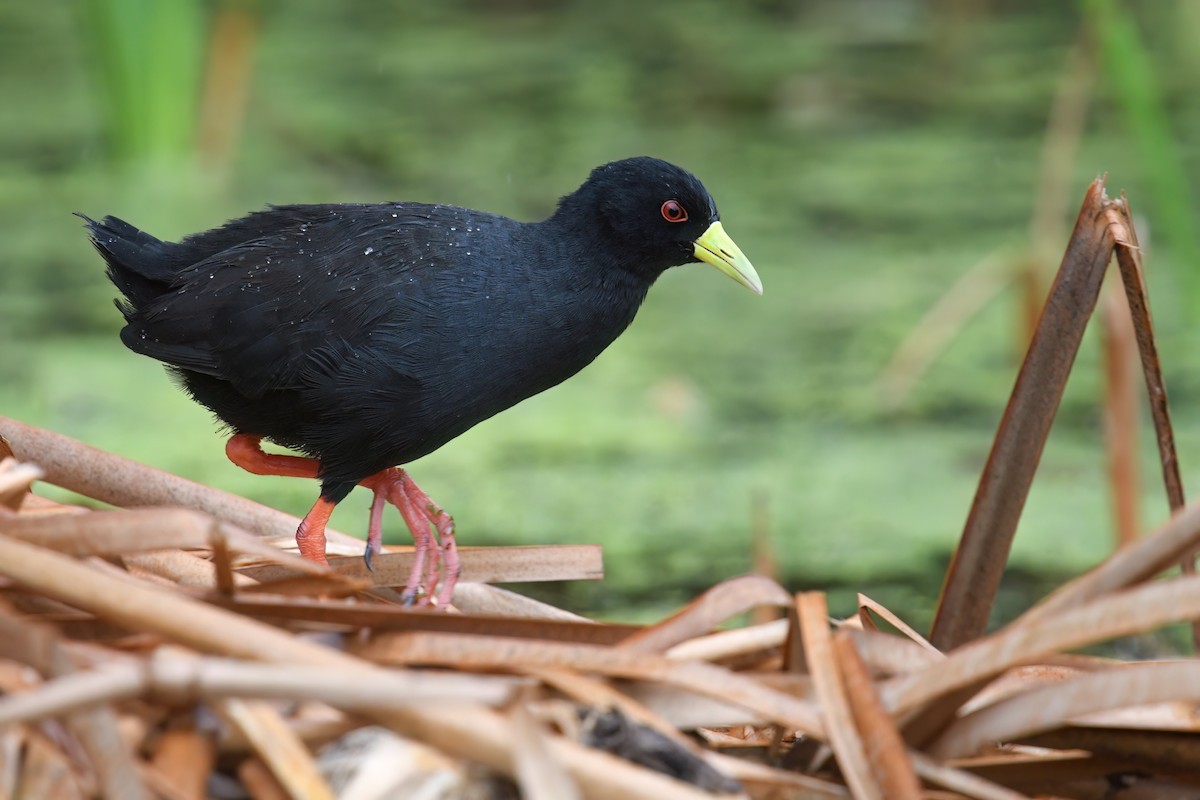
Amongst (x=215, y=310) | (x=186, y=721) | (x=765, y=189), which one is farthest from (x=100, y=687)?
(x=765, y=189)

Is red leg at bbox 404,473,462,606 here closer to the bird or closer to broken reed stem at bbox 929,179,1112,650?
the bird

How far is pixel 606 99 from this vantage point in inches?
258

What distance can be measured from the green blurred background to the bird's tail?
1.29 meters

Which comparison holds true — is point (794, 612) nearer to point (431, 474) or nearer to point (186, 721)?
point (186, 721)

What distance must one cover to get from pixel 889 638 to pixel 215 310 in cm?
135

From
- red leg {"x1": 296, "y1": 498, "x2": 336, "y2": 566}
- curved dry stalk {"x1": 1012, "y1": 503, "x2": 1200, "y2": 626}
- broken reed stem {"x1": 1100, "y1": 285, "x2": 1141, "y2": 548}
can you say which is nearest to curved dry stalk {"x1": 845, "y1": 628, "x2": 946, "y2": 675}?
curved dry stalk {"x1": 1012, "y1": 503, "x2": 1200, "y2": 626}

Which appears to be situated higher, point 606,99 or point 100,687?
point 606,99

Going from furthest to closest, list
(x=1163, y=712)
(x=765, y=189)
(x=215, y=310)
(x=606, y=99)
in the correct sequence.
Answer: (x=606, y=99)
(x=765, y=189)
(x=215, y=310)
(x=1163, y=712)

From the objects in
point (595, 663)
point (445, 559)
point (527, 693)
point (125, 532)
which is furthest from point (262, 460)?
point (527, 693)

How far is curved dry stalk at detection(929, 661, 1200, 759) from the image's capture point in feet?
4.13

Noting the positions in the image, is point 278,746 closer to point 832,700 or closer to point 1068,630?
point 832,700

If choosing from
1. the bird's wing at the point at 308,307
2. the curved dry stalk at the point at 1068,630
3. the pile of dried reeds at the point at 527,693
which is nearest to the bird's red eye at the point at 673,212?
the bird's wing at the point at 308,307

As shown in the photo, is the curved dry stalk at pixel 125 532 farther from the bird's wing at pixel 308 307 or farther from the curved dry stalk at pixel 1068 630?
the bird's wing at pixel 308 307

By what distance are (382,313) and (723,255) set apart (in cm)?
64
